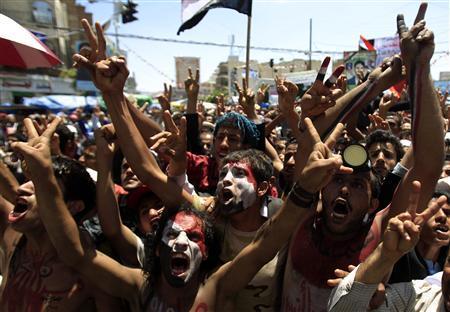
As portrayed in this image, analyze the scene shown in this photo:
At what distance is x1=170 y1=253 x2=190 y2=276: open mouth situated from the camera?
1.83m

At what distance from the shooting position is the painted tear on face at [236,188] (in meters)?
2.06

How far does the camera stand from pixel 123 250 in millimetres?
2105

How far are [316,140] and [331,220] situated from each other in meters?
0.38

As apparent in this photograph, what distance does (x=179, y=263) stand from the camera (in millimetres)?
1875

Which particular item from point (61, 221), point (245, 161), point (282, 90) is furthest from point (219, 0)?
point (61, 221)

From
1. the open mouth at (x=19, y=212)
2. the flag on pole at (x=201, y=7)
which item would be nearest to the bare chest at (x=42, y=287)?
the open mouth at (x=19, y=212)

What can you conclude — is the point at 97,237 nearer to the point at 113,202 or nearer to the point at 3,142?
the point at 113,202

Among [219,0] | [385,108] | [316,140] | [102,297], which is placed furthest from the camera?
[219,0]

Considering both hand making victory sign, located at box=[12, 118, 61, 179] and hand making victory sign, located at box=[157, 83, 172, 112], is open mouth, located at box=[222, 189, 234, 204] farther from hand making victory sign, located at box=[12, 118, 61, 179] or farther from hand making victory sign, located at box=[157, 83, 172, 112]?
hand making victory sign, located at box=[157, 83, 172, 112]

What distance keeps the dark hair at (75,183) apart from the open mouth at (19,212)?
20 centimetres

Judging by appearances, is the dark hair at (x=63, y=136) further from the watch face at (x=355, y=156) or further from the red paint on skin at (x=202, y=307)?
the watch face at (x=355, y=156)

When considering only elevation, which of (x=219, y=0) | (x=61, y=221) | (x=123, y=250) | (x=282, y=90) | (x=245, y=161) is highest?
(x=219, y=0)

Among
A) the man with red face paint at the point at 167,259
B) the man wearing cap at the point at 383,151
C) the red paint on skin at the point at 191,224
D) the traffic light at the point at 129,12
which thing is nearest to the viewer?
the man with red face paint at the point at 167,259

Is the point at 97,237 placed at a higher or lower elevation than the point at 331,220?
lower
